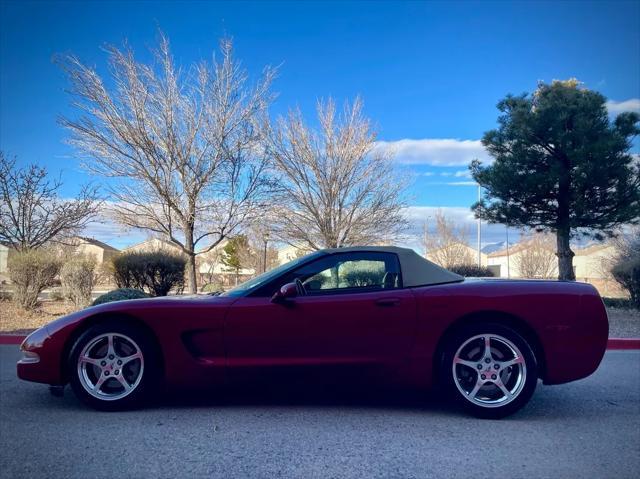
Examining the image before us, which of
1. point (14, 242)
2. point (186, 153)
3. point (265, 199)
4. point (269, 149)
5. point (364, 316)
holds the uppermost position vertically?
point (269, 149)

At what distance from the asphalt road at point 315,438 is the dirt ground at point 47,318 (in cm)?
570

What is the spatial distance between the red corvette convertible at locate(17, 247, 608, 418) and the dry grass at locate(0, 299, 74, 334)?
20.7ft

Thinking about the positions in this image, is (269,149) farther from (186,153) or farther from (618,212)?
(618,212)

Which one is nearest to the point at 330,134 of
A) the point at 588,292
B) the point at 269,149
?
the point at 269,149

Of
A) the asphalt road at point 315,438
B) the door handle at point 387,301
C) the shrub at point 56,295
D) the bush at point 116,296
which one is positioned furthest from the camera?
the shrub at point 56,295

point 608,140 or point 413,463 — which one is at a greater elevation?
point 608,140

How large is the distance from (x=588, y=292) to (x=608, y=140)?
427 inches

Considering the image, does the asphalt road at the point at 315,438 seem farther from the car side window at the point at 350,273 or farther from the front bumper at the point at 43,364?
the car side window at the point at 350,273

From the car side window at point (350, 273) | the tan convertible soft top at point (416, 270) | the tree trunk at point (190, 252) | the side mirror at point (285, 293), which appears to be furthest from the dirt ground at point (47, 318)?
the side mirror at point (285, 293)

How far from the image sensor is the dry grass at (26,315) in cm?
946

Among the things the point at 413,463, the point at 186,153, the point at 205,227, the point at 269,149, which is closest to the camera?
the point at 413,463

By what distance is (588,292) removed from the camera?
3.93m

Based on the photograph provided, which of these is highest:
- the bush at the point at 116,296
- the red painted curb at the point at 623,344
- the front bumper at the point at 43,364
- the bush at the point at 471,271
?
the bush at the point at 471,271

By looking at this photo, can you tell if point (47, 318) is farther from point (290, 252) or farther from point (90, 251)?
point (290, 252)
